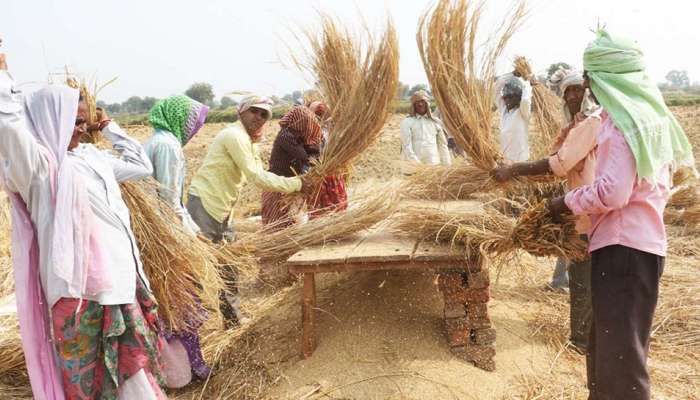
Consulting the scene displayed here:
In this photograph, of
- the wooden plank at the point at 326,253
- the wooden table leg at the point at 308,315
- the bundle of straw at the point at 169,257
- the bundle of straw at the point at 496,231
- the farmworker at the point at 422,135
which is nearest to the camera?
the bundle of straw at the point at 496,231

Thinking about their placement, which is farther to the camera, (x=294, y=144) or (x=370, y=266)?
(x=294, y=144)

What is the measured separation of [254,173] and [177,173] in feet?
1.40

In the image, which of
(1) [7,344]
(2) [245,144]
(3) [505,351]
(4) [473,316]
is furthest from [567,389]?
(1) [7,344]

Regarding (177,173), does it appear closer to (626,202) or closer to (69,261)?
(69,261)

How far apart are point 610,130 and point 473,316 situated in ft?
3.94

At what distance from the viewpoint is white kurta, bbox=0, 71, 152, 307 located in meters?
1.95

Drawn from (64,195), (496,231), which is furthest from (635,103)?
(64,195)

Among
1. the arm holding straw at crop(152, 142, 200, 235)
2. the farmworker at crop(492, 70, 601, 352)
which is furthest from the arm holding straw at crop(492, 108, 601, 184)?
the arm holding straw at crop(152, 142, 200, 235)

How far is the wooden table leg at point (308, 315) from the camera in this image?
2977 mm

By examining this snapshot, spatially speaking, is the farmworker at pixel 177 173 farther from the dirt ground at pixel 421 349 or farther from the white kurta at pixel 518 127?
the white kurta at pixel 518 127

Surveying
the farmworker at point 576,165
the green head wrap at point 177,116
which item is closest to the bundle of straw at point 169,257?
the green head wrap at point 177,116

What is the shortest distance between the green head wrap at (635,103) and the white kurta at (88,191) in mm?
1896

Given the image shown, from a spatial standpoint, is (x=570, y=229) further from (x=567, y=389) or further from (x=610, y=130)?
(x=567, y=389)

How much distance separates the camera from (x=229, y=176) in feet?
11.7
